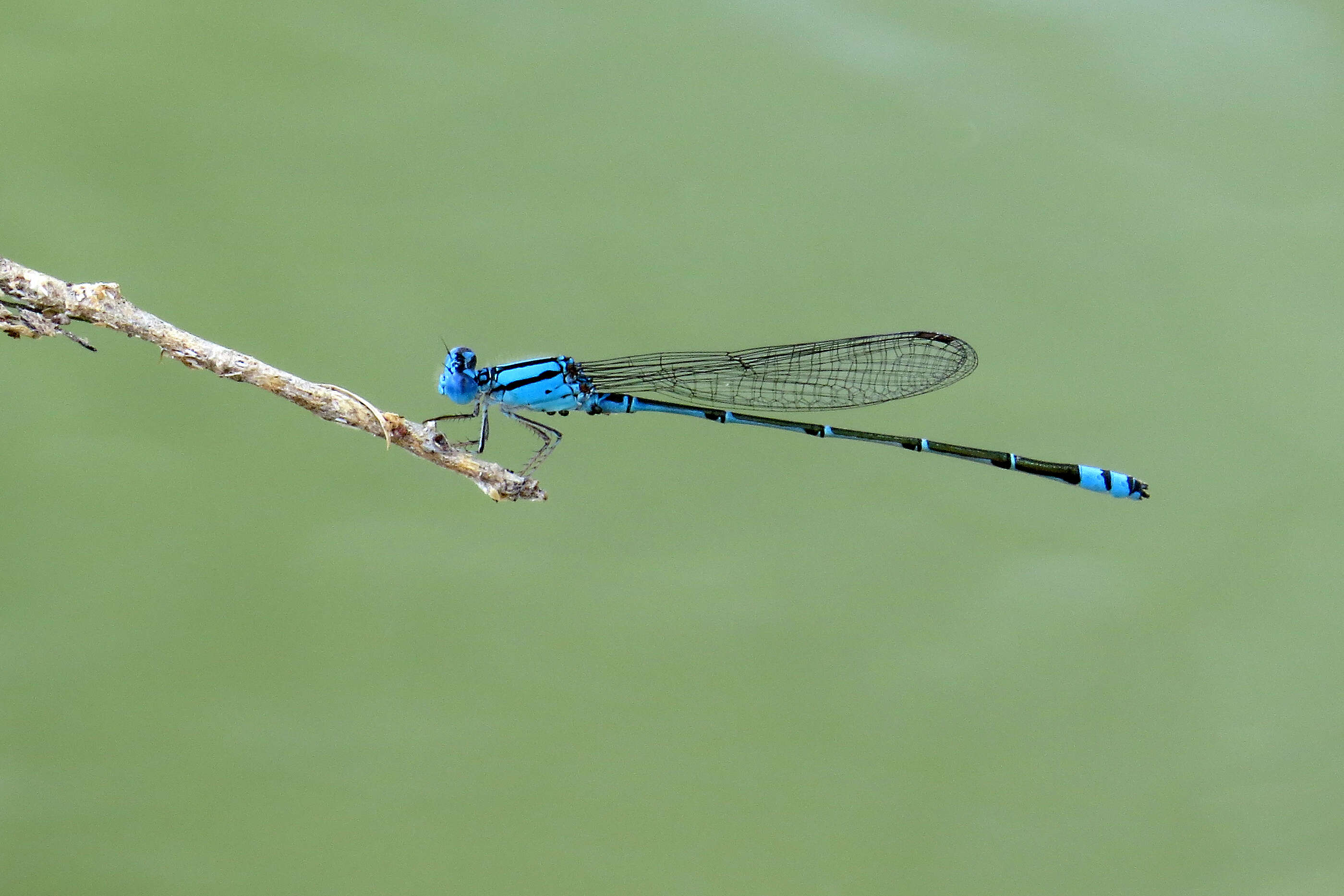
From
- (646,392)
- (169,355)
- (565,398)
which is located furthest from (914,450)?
(169,355)

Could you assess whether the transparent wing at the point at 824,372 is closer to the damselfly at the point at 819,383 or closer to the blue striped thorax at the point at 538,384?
the damselfly at the point at 819,383

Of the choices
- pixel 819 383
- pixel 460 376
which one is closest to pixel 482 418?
pixel 460 376

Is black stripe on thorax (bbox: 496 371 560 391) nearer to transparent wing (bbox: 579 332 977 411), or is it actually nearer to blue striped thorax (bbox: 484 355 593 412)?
blue striped thorax (bbox: 484 355 593 412)

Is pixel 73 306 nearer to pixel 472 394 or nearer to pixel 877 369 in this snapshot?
pixel 472 394

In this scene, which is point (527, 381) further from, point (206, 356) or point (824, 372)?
point (824, 372)

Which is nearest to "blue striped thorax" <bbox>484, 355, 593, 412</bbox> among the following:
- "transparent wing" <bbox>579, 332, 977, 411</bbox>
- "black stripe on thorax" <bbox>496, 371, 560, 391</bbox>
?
"black stripe on thorax" <bbox>496, 371, 560, 391</bbox>

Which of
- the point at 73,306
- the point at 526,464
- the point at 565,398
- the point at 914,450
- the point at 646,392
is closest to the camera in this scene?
the point at 73,306
